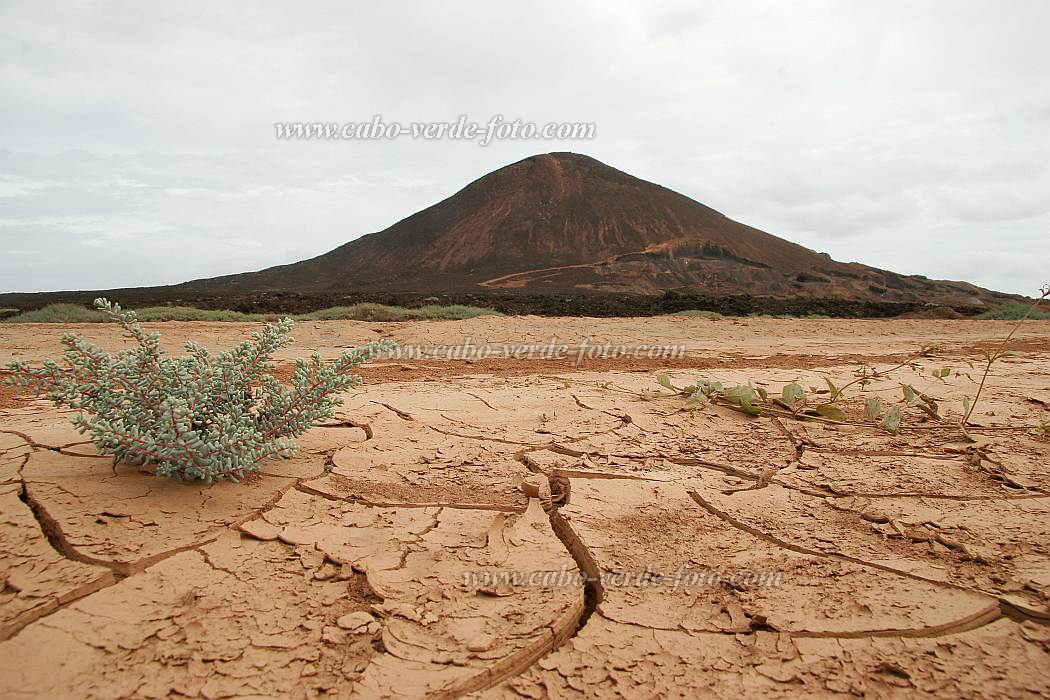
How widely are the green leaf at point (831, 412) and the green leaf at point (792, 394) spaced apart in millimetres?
127

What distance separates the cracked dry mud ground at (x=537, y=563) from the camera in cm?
139

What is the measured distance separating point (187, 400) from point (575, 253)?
5225 cm

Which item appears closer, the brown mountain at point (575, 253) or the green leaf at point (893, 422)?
the green leaf at point (893, 422)

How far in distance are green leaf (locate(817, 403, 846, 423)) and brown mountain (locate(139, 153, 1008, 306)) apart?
36886 millimetres

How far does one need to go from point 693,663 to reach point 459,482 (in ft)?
4.35

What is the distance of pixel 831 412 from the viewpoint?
3465mm

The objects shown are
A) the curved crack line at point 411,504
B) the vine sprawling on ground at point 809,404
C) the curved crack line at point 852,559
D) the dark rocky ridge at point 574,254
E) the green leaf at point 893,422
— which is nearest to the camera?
the curved crack line at point 852,559

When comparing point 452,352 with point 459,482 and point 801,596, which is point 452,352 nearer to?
point 459,482

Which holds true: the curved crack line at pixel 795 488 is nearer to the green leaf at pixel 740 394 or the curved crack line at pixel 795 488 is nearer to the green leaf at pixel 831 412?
the green leaf at pixel 740 394

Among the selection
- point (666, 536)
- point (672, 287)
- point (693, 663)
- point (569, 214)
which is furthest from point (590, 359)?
point (569, 214)

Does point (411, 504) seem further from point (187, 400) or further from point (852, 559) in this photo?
point (852, 559)

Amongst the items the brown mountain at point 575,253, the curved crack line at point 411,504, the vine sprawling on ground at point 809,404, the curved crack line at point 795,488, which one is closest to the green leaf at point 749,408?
the vine sprawling on ground at point 809,404

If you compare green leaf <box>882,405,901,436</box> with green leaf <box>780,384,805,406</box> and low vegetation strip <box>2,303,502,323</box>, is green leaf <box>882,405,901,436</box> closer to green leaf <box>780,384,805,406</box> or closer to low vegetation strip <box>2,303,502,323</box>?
green leaf <box>780,384,805,406</box>

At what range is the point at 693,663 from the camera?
143 cm
